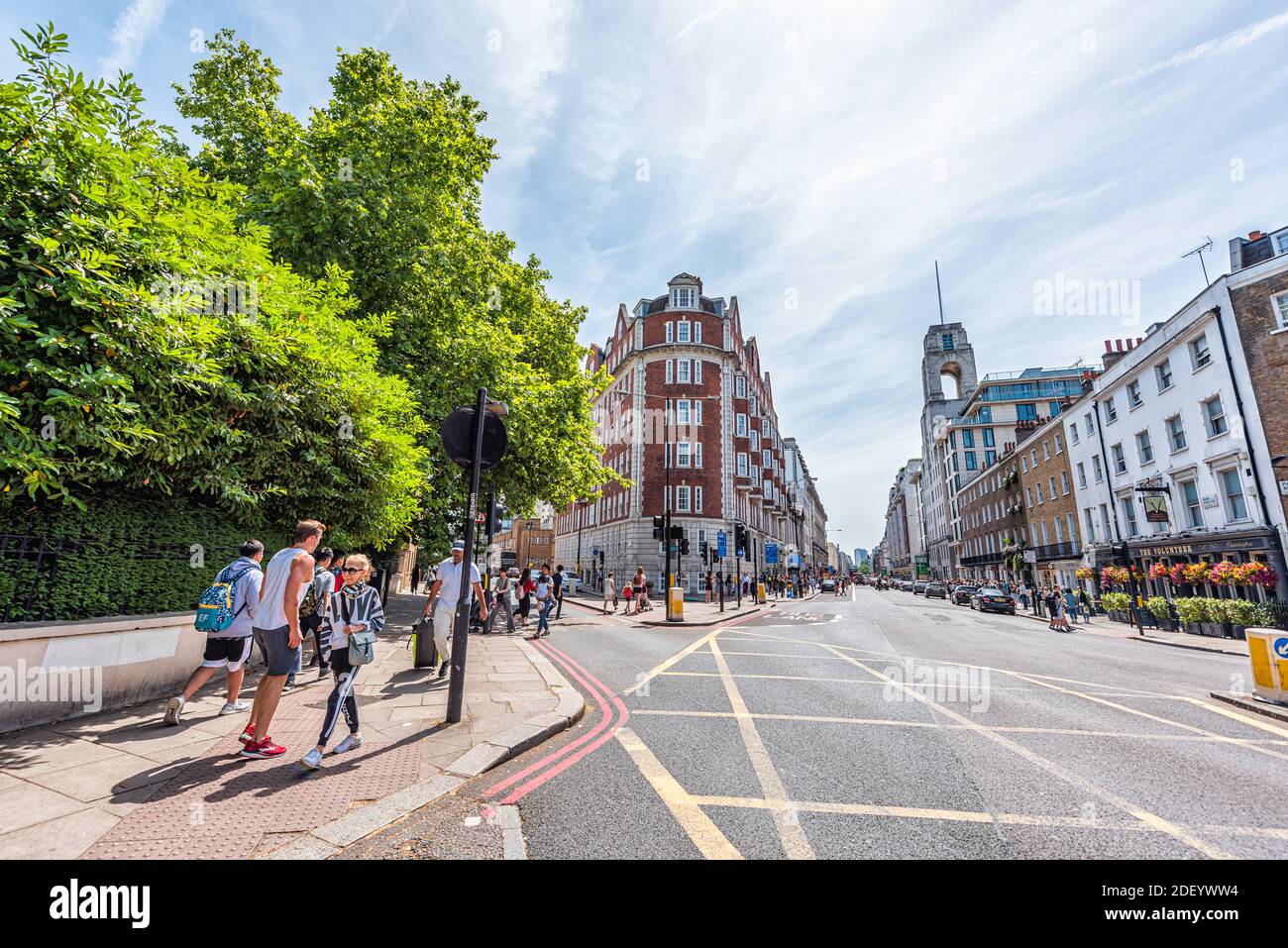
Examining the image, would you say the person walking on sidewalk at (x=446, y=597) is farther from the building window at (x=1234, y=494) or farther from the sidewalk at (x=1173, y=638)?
the building window at (x=1234, y=494)

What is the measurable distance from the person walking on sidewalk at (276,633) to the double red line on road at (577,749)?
2022 millimetres

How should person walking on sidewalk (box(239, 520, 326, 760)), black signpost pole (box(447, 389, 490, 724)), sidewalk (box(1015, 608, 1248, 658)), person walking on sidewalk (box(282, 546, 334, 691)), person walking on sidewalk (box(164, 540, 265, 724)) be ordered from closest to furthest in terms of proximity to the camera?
person walking on sidewalk (box(239, 520, 326, 760)), person walking on sidewalk (box(164, 540, 265, 724)), black signpost pole (box(447, 389, 490, 724)), person walking on sidewalk (box(282, 546, 334, 691)), sidewalk (box(1015, 608, 1248, 658))

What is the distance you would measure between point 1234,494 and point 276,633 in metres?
30.0

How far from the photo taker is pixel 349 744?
15.1 ft

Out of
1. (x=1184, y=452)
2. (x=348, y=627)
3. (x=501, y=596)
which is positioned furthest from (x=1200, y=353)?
(x=348, y=627)

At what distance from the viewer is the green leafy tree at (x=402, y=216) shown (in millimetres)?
11391

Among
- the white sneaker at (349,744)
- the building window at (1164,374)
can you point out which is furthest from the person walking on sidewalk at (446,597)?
the building window at (1164,374)

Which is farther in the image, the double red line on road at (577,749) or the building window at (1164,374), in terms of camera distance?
the building window at (1164,374)

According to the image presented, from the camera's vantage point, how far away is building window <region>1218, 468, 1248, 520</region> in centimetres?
1934

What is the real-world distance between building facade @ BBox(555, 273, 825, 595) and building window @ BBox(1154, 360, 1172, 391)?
23.3m

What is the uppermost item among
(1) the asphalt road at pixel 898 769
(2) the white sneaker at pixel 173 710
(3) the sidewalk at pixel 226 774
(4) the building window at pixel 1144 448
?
(4) the building window at pixel 1144 448

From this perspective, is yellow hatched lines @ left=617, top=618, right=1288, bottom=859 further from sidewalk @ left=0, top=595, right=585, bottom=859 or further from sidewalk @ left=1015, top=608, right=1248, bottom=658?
sidewalk @ left=1015, top=608, right=1248, bottom=658

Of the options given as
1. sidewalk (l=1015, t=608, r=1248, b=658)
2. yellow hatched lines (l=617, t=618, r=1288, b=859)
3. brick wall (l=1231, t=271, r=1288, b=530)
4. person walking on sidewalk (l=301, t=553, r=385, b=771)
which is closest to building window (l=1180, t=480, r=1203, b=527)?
brick wall (l=1231, t=271, r=1288, b=530)
